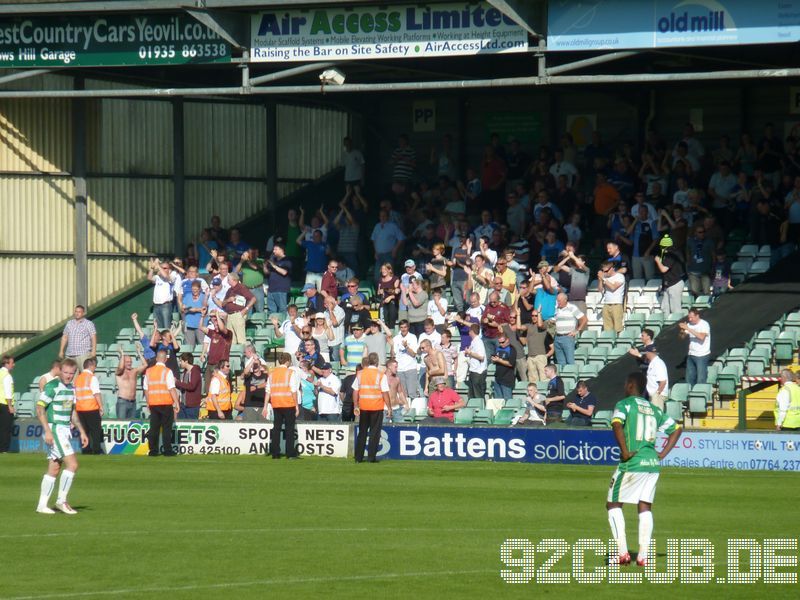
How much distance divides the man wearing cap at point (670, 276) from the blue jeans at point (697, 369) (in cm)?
248

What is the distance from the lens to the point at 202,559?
531 inches

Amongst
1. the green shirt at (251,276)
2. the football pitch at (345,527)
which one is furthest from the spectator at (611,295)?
the green shirt at (251,276)

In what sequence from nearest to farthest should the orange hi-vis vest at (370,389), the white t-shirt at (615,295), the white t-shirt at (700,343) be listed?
the orange hi-vis vest at (370,389), the white t-shirt at (700,343), the white t-shirt at (615,295)

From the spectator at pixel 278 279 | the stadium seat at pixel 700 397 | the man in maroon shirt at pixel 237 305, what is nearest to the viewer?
the stadium seat at pixel 700 397

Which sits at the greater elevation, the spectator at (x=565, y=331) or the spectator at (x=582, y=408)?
the spectator at (x=565, y=331)

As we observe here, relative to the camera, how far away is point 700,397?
2384 centimetres

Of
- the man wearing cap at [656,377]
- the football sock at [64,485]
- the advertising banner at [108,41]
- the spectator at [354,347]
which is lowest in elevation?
the football sock at [64,485]

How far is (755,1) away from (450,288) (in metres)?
9.10

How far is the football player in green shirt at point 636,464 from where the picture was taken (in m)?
12.7

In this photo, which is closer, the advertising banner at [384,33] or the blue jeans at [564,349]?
the advertising banner at [384,33]

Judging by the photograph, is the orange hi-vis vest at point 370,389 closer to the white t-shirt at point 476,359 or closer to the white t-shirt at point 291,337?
the white t-shirt at point 476,359

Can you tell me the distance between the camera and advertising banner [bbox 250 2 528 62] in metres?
24.4

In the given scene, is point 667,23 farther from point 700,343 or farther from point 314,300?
point 314,300

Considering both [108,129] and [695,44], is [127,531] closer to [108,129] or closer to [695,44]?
[695,44]
